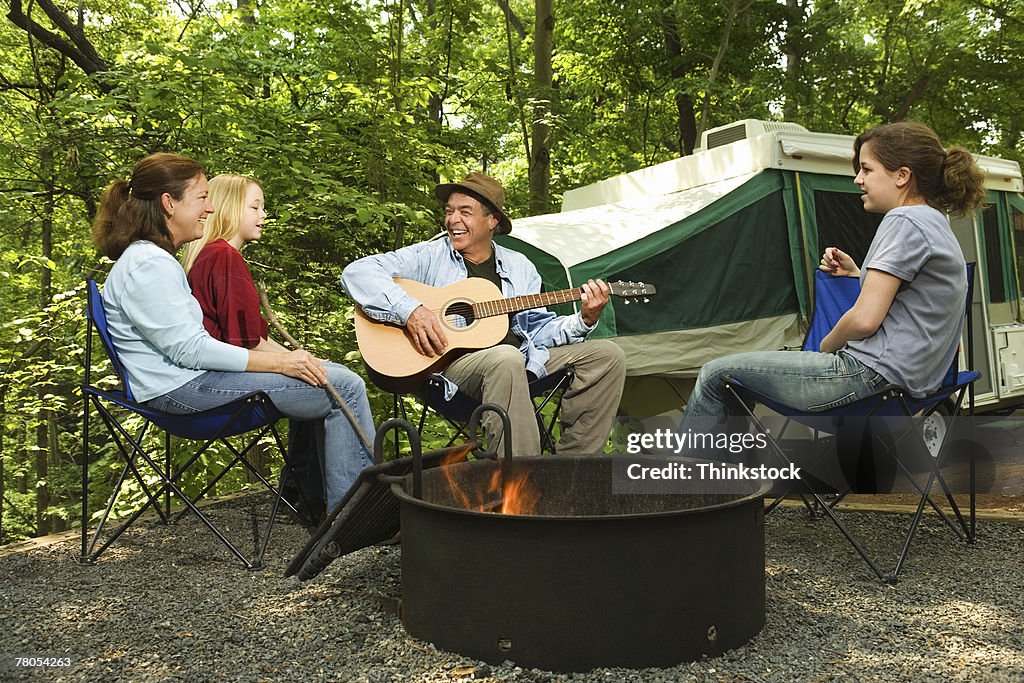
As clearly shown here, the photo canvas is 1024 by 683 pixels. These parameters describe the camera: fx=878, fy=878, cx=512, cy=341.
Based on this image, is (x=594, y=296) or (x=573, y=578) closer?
(x=573, y=578)

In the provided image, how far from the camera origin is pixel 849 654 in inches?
88.9

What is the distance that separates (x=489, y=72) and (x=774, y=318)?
6.59 m

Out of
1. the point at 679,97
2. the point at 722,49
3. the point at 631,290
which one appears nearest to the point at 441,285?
the point at 631,290

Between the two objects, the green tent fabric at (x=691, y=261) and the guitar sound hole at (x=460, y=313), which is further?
the green tent fabric at (x=691, y=261)

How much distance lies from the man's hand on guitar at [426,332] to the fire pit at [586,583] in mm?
1096

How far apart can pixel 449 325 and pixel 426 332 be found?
17 cm

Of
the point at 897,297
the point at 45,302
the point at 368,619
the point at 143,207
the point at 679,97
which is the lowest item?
the point at 368,619

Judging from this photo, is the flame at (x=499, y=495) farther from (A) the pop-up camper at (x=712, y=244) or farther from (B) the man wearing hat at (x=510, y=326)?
(A) the pop-up camper at (x=712, y=244)

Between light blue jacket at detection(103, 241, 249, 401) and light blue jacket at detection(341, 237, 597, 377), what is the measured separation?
Result: 0.64 meters

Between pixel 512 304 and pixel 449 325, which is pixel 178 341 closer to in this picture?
pixel 449 325

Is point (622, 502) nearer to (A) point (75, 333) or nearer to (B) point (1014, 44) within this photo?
(A) point (75, 333)

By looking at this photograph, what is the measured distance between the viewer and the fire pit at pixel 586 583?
2104 millimetres

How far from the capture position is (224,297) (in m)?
3.24

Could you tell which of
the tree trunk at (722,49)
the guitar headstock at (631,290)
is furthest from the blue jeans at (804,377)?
the tree trunk at (722,49)
